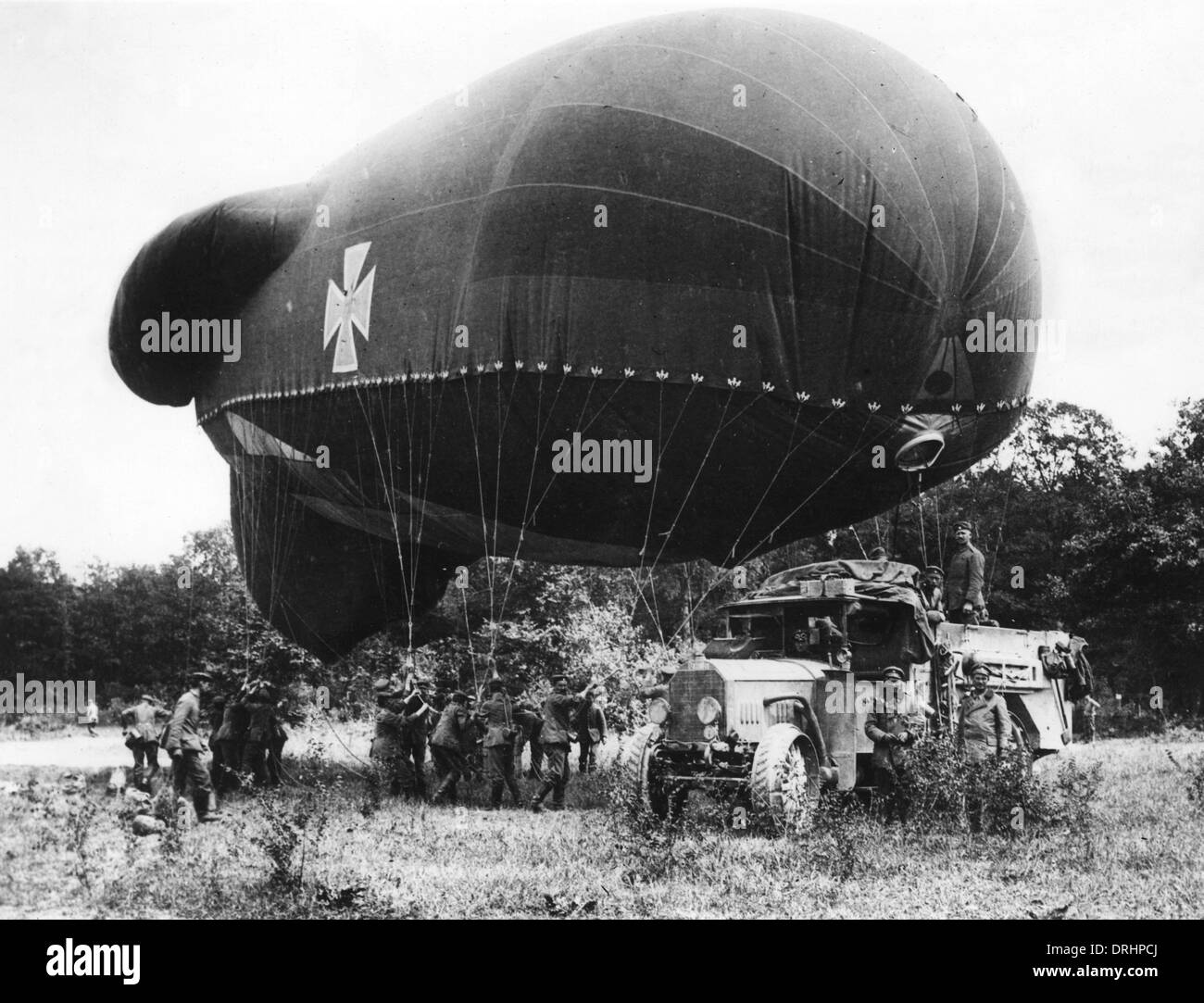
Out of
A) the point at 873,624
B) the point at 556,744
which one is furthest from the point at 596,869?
the point at 556,744

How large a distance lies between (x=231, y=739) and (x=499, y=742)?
290cm

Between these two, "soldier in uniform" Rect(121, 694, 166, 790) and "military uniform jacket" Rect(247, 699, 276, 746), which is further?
"military uniform jacket" Rect(247, 699, 276, 746)

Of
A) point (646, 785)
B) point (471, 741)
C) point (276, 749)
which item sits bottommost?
point (276, 749)

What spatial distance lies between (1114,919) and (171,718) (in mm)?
7377

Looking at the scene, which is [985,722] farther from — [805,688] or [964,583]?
[964,583]

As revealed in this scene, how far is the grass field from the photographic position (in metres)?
6.80

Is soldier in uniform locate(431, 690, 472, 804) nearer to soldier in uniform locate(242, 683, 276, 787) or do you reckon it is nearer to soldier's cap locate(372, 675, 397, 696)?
soldier's cap locate(372, 675, 397, 696)

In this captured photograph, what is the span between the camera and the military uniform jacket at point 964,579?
11.0m

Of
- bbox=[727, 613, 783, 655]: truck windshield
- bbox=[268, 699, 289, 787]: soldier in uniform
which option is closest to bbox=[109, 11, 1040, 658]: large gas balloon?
bbox=[727, 613, 783, 655]: truck windshield

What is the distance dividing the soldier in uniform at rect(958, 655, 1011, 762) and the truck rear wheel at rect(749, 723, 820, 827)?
163cm

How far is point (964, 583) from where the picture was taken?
11.0m

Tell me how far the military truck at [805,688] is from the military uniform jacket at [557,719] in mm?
2138
